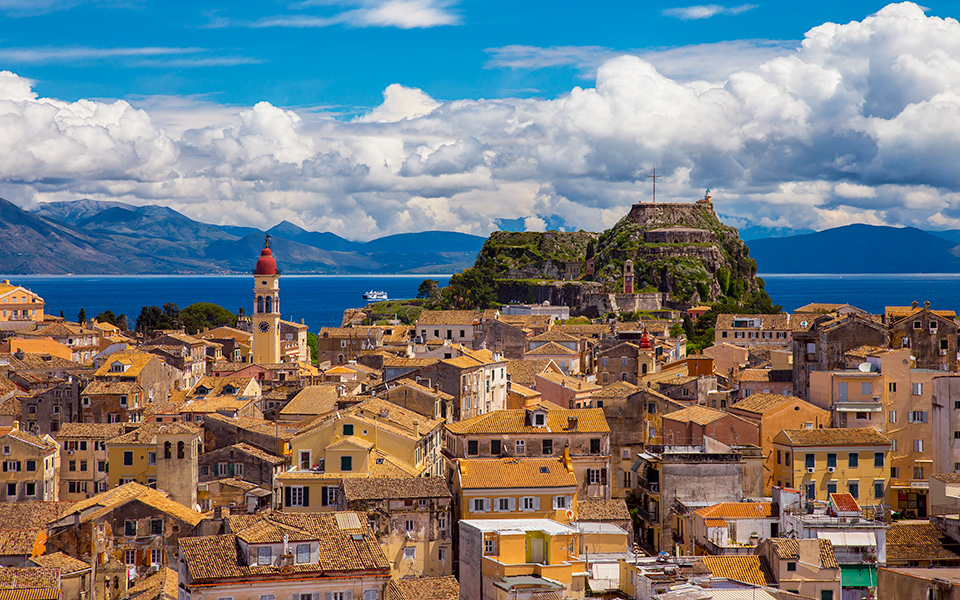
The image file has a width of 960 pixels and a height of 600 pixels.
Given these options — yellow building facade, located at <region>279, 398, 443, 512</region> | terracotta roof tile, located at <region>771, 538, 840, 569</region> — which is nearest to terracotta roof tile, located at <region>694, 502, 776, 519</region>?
terracotta roof tile, located at <region>771, 538, 840, 569</region>

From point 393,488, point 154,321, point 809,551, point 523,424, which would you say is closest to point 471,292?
point 154,321

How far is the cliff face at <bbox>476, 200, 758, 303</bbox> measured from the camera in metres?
154

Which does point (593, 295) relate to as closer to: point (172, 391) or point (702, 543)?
point (172, 391)

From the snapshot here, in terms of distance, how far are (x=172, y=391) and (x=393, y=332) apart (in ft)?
105

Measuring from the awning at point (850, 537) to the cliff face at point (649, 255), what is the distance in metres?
115

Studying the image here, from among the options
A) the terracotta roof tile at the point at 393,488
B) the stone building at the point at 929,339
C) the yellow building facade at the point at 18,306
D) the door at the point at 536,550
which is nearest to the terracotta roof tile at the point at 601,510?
the terracotta roof tile at the point at 393,488

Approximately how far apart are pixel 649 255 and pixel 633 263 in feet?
12.6

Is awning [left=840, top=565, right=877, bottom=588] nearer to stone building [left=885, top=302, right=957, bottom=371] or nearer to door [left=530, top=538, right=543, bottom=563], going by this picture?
door [left=530, top=538, right=543, bottom=563]

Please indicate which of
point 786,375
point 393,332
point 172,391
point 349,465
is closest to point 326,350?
→ point 393,332

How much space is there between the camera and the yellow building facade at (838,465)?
4966cm

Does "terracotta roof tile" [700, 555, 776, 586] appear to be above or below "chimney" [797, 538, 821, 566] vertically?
below

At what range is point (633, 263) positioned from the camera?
512 feet

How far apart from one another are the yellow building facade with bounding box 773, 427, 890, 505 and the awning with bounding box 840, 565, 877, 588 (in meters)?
15.4

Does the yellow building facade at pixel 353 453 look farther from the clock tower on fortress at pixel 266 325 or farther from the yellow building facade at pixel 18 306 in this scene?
the yellow building facade at pixel 18 306
